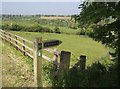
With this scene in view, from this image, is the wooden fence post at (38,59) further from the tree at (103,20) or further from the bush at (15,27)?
the bush at (15,27)

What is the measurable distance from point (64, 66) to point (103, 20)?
148 centimetres

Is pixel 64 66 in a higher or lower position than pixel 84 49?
higher

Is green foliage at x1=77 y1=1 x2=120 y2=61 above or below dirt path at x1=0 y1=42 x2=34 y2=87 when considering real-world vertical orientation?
above

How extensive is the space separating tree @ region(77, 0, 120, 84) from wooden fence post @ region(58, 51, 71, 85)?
991 millimetres

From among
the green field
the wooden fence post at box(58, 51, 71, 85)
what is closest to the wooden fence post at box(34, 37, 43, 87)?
the wooden fence post at box(58, 51, 71, 85)

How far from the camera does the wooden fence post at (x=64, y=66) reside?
6.32 m

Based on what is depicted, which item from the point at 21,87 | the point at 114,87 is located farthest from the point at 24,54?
the point at 114,87

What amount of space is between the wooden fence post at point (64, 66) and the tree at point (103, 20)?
0.99 m

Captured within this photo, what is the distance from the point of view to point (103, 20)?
273 inches

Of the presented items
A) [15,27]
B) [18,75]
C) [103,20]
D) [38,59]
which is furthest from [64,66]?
[15,27]

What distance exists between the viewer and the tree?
6.20 m

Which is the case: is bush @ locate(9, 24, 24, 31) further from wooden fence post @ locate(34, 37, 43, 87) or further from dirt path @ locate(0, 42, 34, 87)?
wooden fence post @ locate(34, 37, 43, 87)

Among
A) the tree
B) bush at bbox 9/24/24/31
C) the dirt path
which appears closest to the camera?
the tree

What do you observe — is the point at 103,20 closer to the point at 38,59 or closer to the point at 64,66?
the point at 64,66
